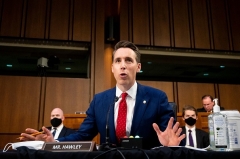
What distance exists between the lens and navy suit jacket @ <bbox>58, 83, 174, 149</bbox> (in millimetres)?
1571

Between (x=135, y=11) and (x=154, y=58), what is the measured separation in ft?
4.05

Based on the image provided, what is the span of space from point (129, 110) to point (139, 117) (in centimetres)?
8

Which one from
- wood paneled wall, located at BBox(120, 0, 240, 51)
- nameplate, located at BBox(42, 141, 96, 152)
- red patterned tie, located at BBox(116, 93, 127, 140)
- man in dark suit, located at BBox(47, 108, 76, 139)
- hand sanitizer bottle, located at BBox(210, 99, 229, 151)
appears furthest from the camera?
wood paneled wall, located at BBox(120, 0, 240, 51)

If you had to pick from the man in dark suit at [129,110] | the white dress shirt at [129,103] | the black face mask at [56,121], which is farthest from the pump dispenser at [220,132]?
the black face mask at [56,121]

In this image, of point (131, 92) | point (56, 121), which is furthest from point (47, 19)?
point (131, 92)

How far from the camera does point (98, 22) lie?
Answer: 19.8ft

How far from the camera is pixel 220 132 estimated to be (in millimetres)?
1095

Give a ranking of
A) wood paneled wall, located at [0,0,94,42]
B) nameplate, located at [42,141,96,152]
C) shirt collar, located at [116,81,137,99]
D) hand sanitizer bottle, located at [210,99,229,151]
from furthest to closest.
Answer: wood paneled wall, located at [0,0,94,42], shirt collar, located at [116,81,137,99], hand sanitizer bottle, located at [210,99,229,151], nameplate, located at [42,141,96,152]

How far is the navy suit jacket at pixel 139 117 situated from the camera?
1571 millimetres

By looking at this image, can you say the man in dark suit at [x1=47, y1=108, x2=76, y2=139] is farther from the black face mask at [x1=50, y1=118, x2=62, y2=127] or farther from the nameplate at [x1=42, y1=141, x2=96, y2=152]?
the nameplate at [x1=42, y1=141, x2=96, y2=152]

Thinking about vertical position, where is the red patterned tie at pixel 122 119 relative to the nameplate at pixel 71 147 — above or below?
above

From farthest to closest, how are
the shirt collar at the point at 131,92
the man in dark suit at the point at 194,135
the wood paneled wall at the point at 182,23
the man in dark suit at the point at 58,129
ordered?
the wood paneled wall at the point at 182,23 < the man in dark suit at the point at 58,129 < the man in dark suit at the point at 194,135 < the shirt collar at the point at 131,92

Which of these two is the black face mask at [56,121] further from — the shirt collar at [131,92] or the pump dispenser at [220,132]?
the pump dispenser at [220,132]

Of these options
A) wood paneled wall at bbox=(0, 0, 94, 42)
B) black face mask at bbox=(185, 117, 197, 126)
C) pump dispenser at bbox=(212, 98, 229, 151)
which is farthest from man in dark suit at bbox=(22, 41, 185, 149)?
wood paneled wall at bbox=(0, 0, 94, 42)
